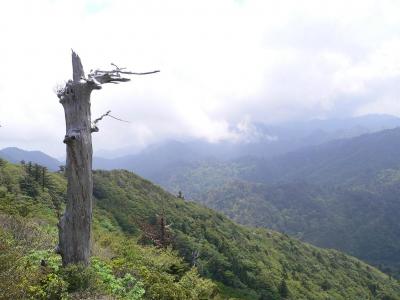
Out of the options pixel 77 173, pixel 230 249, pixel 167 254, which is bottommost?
pixel 230 249

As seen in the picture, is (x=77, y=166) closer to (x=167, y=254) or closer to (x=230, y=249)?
(x=167, y=254)

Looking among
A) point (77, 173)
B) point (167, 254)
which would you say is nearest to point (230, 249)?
point (167, 254)

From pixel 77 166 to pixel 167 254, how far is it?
27.8ft

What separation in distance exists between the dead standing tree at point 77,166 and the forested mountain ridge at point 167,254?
865 mm

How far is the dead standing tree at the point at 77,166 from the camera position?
1311cm

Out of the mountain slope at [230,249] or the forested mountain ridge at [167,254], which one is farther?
the mountain slope at [230,249]

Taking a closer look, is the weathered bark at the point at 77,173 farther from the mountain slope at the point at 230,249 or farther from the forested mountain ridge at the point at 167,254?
the mountain slope at the point at 230,249

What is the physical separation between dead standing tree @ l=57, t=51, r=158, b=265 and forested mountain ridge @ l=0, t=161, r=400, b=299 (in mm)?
865

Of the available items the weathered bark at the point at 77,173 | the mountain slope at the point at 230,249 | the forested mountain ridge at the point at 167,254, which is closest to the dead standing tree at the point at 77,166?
the weathered bark at the point at 77,173

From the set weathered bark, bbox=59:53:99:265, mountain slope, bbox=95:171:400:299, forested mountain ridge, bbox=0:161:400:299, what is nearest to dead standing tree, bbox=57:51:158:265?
weathered bark, bbox=59:53:99:265

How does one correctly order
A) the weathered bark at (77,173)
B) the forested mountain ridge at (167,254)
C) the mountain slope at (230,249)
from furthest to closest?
the mountain slope at (230,249) < the forested mountain ridge at (167,254) < the weathered bark at (77,173)

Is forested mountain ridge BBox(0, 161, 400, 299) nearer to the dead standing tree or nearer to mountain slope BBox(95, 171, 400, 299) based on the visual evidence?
mountain slope BBox(95, 171, 400, 299)

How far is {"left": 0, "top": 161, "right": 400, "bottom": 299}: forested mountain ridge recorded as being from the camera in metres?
13.4

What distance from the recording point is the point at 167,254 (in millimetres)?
20359
